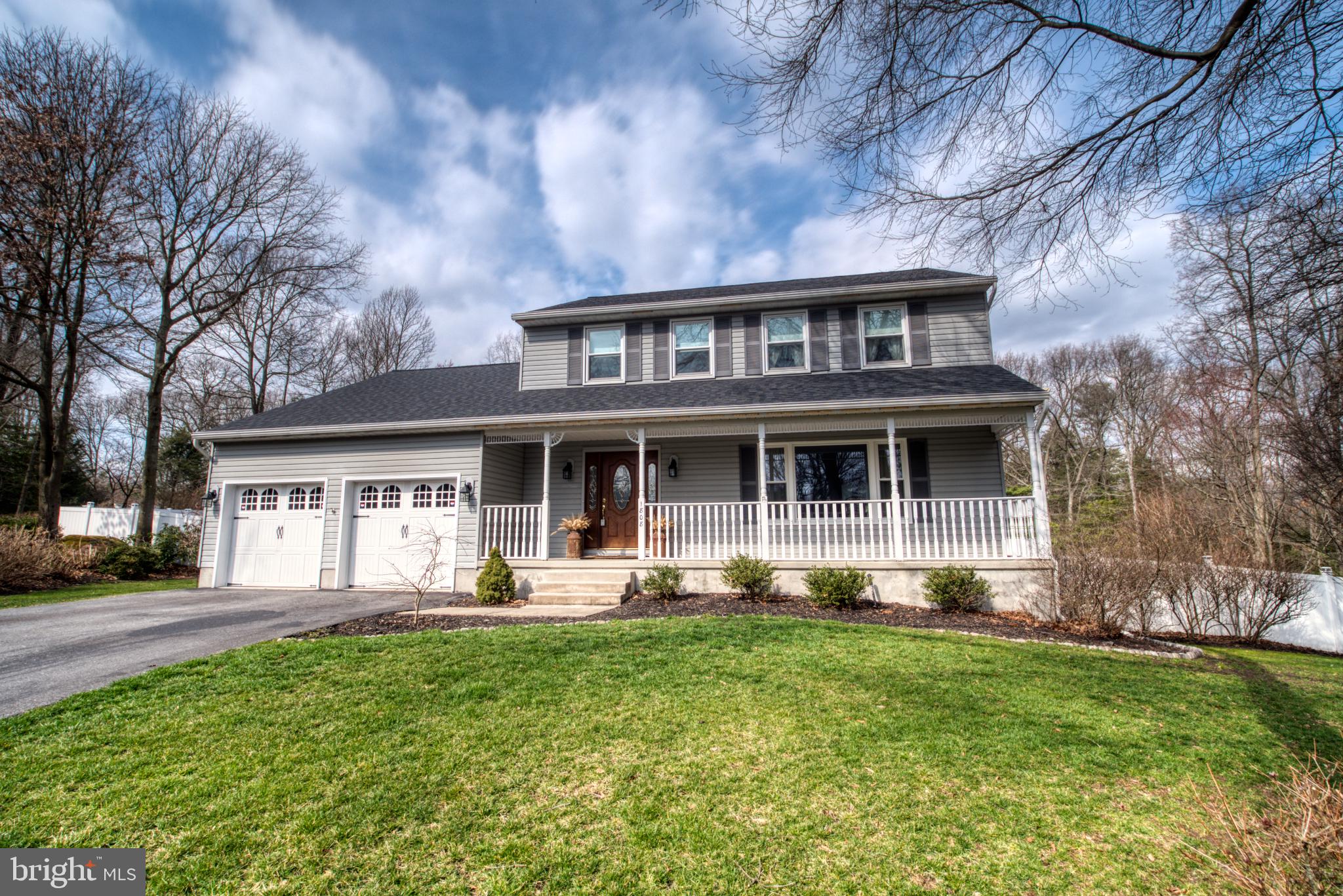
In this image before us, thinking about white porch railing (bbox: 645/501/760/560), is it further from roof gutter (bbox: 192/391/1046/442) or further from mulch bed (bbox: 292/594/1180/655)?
roof gutter (bbox: 192/391/1046/442)

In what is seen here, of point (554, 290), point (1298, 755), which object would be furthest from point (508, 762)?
point (554, 290)

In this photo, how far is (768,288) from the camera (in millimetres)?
13594

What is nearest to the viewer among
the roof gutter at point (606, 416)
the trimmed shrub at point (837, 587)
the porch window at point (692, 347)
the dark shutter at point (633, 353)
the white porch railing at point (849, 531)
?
the trimmed shrub at point (837, 587)

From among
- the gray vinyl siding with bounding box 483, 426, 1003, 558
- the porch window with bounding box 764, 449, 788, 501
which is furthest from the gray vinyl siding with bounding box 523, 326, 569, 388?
the porch window with bounding box 764, 449, 788, 501

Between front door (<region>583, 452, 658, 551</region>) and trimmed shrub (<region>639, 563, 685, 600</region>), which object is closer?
trimmed shrub (<region>639, 563, 685, 600</region>)

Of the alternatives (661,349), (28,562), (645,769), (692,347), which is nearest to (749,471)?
(692,347)

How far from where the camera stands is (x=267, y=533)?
12156 mm

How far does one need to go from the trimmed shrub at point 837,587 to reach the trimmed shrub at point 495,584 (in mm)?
4817

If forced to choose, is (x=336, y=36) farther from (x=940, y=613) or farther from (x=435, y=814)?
(x=940, y=613)

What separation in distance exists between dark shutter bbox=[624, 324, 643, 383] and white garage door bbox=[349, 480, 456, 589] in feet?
14.2

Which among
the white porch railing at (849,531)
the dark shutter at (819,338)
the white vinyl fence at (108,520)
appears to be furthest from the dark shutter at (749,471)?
the white vinyl fence at (108,520)

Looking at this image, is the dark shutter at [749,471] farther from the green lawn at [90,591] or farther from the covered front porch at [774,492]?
the green lawn at [90,591]

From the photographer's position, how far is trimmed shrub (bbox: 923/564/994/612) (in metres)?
8.51

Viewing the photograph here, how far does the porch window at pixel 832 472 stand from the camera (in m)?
11.3
